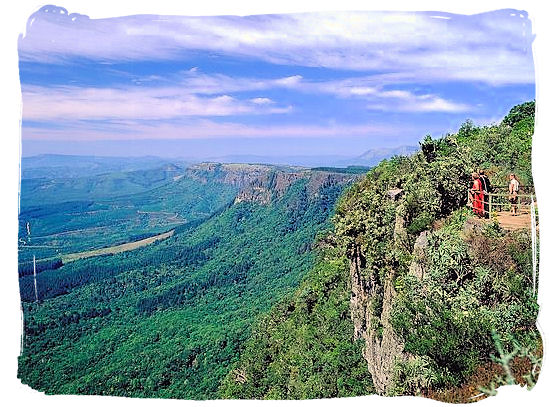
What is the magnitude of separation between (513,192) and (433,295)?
31.9 inches

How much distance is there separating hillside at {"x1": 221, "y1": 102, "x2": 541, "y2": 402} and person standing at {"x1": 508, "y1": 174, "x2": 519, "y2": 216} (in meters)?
0.06

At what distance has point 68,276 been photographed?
45.6 ft

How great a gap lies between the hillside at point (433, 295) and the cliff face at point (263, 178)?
2182 centimetres

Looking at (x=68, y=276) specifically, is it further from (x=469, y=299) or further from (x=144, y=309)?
(x=469, y=299)

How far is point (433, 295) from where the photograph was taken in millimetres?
3219

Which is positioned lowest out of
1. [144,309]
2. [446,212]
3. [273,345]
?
[144,309]

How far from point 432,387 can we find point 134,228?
3442 centimetres

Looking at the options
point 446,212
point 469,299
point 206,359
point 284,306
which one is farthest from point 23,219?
point 206,359

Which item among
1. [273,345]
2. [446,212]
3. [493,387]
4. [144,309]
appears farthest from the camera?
[144,309]

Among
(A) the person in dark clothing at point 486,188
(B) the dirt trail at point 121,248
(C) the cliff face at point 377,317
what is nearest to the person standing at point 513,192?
(A) the person in dark clothing at point 486,188

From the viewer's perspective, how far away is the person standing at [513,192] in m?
2.86

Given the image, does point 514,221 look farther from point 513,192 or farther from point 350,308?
point 350,308

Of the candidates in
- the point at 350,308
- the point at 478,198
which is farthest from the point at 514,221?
the point at 350,308

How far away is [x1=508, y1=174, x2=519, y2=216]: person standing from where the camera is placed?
2.86m
